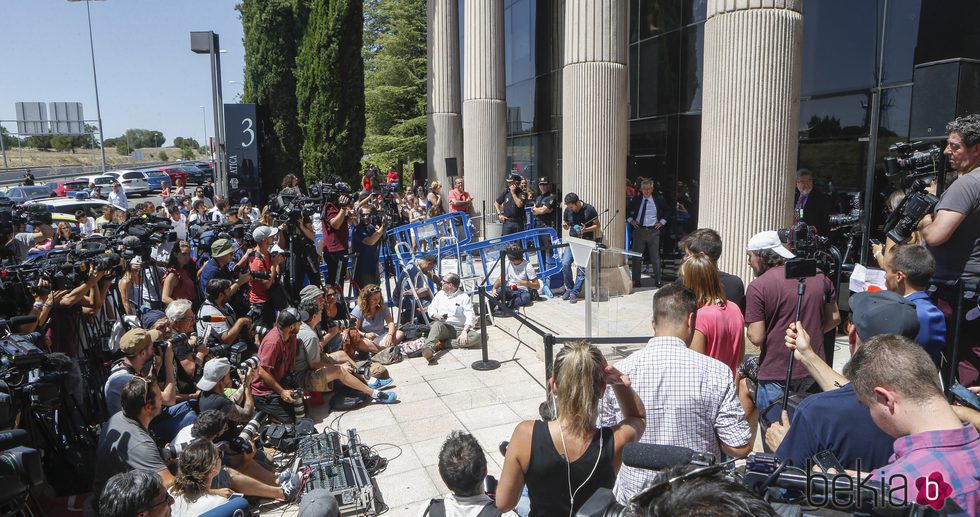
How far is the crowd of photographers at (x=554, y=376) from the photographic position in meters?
2.29

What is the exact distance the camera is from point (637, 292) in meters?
11.0

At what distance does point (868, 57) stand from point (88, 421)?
10.6 meters

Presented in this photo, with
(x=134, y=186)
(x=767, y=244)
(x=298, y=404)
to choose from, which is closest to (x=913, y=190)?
(x=767, y=244)

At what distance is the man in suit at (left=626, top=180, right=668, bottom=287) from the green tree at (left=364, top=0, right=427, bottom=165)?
71.4 feet

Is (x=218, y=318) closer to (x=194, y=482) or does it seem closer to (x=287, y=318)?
(x=287, y=318)

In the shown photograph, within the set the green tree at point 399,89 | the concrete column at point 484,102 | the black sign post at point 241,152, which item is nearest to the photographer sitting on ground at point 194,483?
the concrete column at point 484,102

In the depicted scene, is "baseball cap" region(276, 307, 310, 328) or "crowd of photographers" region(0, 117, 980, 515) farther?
"baseball cap" region(276, 307, 310, 328)

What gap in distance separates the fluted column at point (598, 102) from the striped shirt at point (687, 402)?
7.37 meters

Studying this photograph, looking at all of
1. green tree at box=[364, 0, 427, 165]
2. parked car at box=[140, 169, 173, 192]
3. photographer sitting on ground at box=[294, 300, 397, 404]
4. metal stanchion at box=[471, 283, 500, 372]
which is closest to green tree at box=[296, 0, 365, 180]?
green tree at box=[364, 0, 427, 165]

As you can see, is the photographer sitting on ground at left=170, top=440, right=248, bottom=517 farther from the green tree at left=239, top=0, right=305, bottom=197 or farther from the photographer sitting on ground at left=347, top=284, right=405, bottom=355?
the green tree at left=239, top=0, right=305, bottom=197

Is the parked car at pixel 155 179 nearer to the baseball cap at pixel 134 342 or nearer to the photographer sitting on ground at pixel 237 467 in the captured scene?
the baseball cap at pixel 134 342

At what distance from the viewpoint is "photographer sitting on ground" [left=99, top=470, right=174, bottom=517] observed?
3334 mm

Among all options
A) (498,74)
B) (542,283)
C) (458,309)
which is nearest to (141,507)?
(458,309)

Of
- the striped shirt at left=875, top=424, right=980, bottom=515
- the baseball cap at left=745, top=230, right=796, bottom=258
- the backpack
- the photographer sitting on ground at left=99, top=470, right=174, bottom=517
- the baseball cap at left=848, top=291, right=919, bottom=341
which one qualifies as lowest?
the backpack
